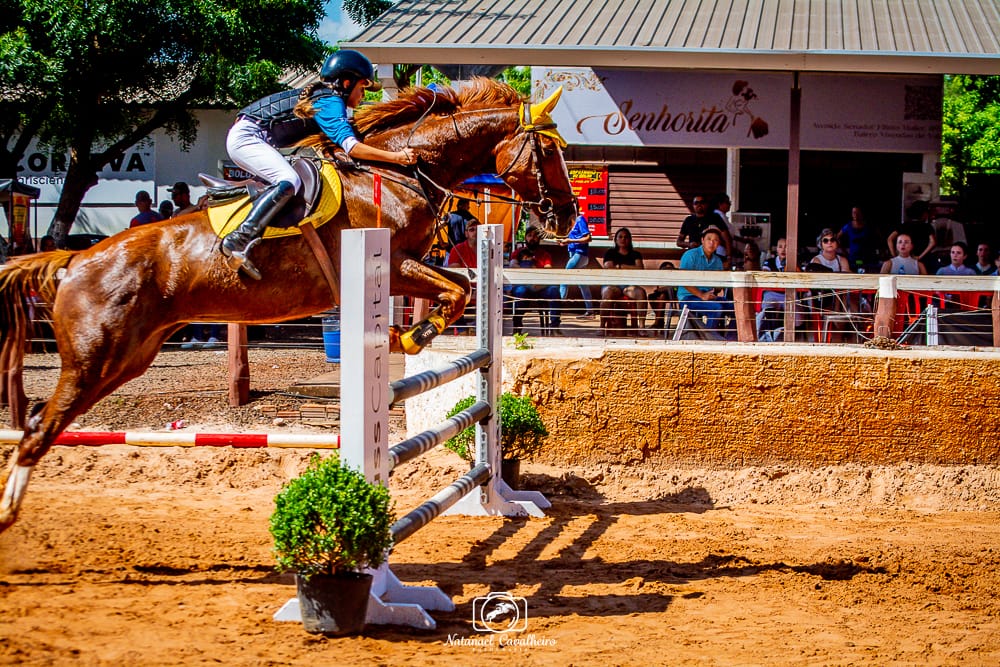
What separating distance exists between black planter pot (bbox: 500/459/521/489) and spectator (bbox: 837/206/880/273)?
6395 millimetres

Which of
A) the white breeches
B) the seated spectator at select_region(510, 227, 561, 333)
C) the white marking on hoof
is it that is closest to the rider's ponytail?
the white breeches

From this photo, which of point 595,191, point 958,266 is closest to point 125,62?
point 595,191

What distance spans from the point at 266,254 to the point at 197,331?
7572 mm

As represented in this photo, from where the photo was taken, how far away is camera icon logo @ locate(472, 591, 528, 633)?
4473 millimetres

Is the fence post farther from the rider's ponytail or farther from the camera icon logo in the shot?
the rider's ponytail

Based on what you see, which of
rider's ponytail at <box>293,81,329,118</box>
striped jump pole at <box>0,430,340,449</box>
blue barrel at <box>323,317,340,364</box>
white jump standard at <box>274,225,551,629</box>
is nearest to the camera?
white jump standard at <box>274,225,551,629</box>

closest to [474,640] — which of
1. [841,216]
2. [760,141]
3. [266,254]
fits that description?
[266,254]

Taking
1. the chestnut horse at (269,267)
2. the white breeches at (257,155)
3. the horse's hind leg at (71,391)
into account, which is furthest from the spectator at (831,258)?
the horse's hind leg at (71,391)

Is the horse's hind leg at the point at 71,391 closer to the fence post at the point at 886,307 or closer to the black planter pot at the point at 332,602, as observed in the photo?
the black planter pot at the point at 332,602

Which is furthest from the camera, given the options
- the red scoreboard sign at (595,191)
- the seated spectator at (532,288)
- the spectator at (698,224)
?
the red scoreboard sign at (595,191)

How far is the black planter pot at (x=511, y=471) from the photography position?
7027mm

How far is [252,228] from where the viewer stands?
5707mm

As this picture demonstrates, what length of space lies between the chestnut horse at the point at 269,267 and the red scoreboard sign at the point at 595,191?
866 centimetres

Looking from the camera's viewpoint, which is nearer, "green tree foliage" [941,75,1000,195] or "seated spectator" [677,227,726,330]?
"seated spectator" [677,227,726,330]
